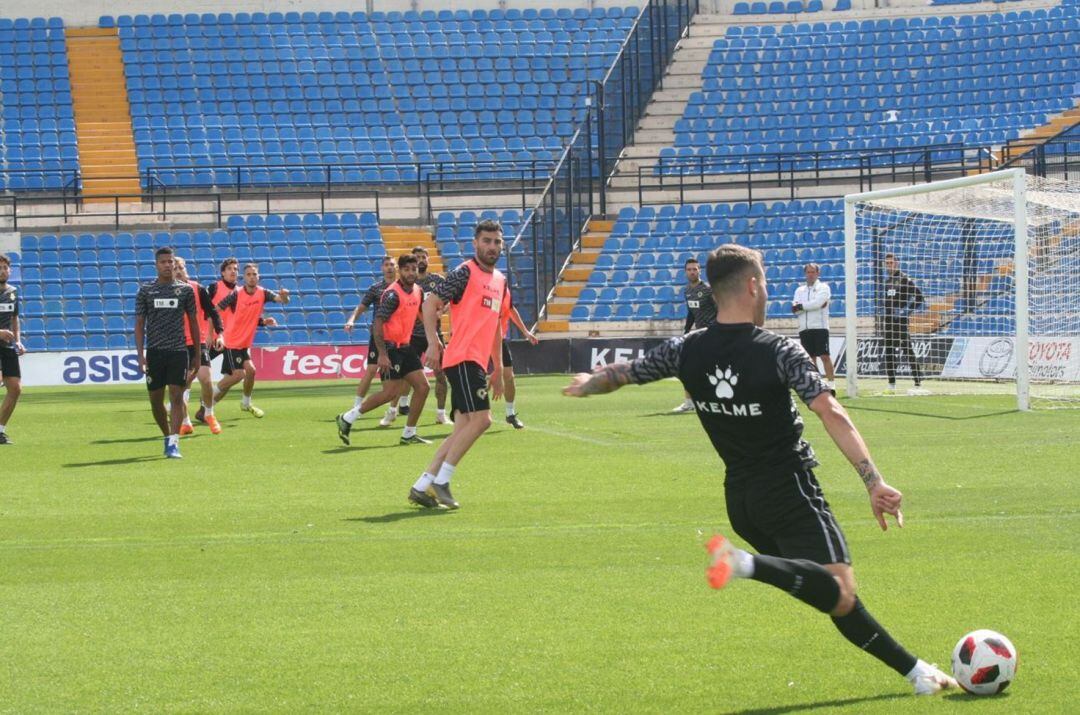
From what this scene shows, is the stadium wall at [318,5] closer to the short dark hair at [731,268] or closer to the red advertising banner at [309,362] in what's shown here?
the red advertising banner at [309,362]

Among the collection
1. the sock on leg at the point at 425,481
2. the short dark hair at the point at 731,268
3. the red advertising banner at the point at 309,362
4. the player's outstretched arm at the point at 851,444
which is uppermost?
the short dark hair at the point at 731,268

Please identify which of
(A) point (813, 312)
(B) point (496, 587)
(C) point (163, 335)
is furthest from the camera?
Answer: (A) point (813, 312)

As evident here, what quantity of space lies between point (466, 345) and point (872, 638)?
635cm

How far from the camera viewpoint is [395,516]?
10664 millimetres

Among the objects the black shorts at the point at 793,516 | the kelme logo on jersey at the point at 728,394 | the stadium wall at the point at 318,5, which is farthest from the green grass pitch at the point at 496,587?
the stadium wall at the point at 318,5

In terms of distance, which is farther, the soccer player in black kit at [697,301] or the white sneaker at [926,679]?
the soccer player in black kit at [697,301]

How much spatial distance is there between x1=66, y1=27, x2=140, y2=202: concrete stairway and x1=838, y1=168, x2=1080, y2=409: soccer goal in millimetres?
19359

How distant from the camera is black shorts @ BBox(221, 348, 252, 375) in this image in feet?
71.5

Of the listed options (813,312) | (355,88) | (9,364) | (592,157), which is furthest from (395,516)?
(355,88)

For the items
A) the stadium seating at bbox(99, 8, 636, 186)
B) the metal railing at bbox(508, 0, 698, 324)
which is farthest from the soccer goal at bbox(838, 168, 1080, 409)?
the stadium seating at bbox(99, 8, 636, 186)

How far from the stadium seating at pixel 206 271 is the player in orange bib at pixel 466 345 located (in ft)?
71.0

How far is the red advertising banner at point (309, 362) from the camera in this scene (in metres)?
31.3

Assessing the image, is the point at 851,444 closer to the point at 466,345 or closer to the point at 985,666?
the point at 985,666

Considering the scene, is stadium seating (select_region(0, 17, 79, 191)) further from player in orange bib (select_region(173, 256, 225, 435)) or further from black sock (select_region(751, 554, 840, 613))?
black sock (select_region(751, 554, 840, 613))
